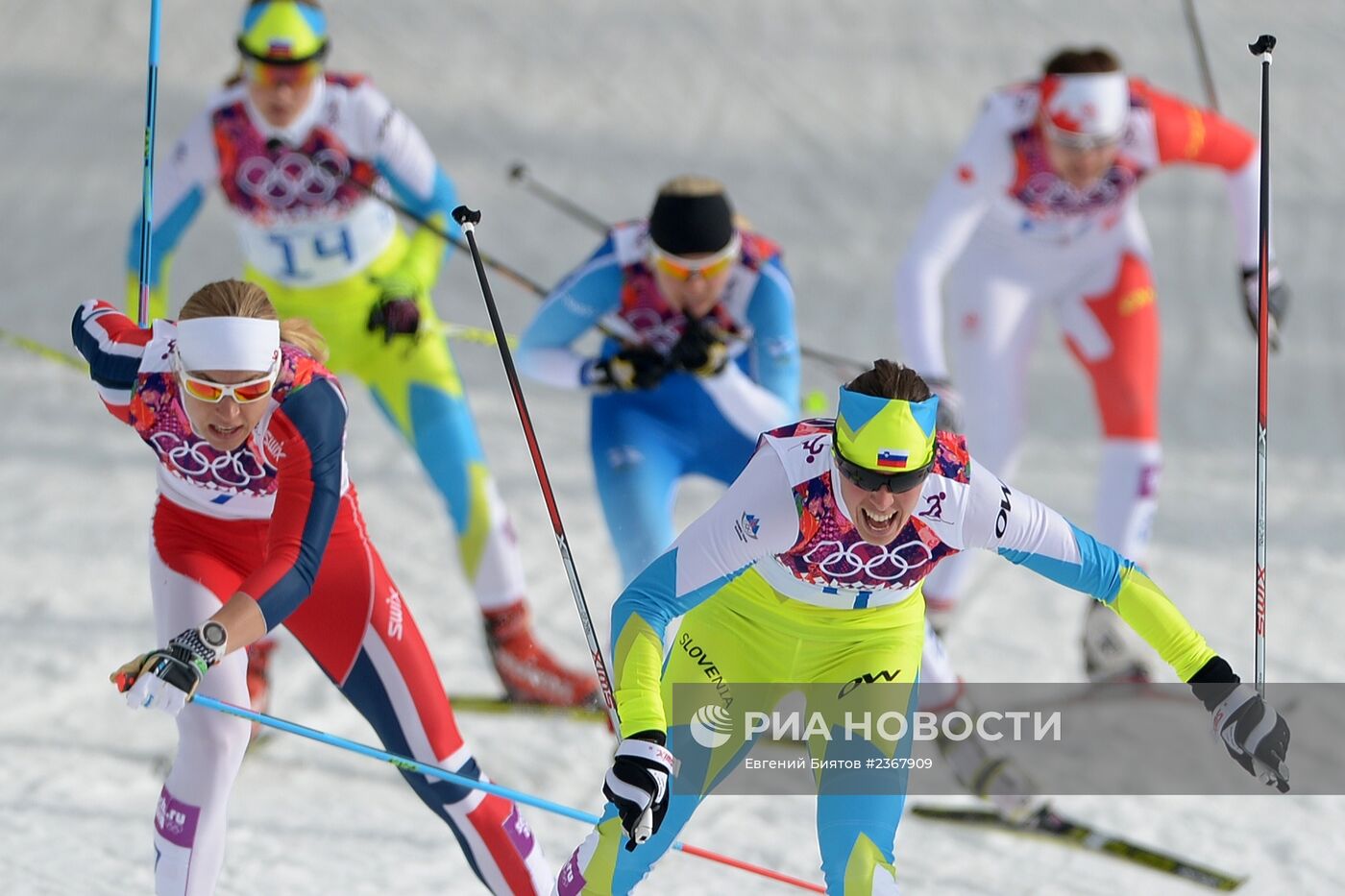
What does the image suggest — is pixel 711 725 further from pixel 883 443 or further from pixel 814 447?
pixel 883 443

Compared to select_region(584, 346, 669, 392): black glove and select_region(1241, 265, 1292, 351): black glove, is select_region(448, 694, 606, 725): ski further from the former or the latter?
select_region(1241, 265, 1292, 351): black glove

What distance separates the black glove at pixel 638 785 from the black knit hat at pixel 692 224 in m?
1.81

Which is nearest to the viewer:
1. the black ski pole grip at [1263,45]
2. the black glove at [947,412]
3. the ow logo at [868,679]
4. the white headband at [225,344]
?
the white headband at [225,344]

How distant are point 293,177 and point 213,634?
2379mm

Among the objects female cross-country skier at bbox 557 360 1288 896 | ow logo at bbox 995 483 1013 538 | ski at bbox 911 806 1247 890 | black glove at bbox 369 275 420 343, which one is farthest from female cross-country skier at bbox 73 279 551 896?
ski at bbox 911 806 1247 890

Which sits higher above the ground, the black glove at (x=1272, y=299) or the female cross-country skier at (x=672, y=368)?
the black glove at (x=1272, y=299)

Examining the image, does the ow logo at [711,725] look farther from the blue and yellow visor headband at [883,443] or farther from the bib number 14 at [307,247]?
the bib number 14 at [307,247]

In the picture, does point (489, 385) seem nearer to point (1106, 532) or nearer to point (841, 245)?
point (841, 245)

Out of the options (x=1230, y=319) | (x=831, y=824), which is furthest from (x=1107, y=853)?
(x=1230, y=319)

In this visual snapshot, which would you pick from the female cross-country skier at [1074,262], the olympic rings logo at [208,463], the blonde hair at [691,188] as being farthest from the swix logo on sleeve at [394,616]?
the female cross-country skier at [1074,262]

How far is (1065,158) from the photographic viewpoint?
209 inches

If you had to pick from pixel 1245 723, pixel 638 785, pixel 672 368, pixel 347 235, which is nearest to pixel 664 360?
pixel 672 368

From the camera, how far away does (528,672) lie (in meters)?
5.46

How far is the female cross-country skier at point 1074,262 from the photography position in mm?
5355
